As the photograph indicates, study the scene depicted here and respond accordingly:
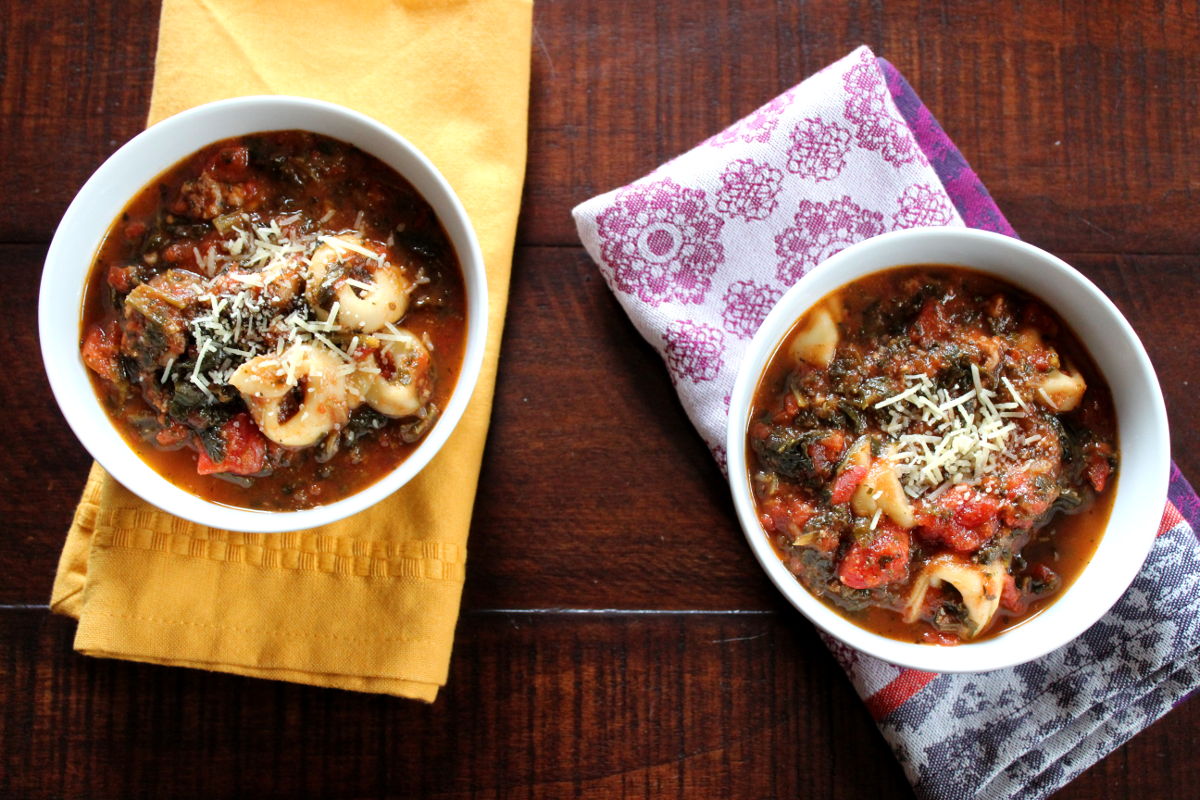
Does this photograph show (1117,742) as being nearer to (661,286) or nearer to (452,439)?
(661,286)

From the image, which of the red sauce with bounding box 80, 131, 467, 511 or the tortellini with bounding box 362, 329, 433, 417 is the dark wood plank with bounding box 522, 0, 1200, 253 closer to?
the red sauce with bounding box 80, 131, 467, 511

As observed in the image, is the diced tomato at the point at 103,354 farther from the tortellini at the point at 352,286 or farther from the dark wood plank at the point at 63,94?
the dark wood plank at the point at 63,94

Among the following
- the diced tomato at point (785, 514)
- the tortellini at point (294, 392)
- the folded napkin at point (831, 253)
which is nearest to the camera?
the tortellini at point (294, 392)

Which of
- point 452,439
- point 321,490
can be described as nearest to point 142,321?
point 321,490

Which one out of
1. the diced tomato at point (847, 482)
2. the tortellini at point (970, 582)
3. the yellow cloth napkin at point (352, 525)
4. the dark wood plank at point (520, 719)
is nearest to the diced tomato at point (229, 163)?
the yellow cloth napkin at point (352, 525)

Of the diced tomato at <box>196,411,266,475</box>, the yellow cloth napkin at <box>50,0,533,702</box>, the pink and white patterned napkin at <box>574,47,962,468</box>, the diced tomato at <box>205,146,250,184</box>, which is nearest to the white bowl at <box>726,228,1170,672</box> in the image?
the pink and white patterned napkin at <box>574,47,962,468</box>
